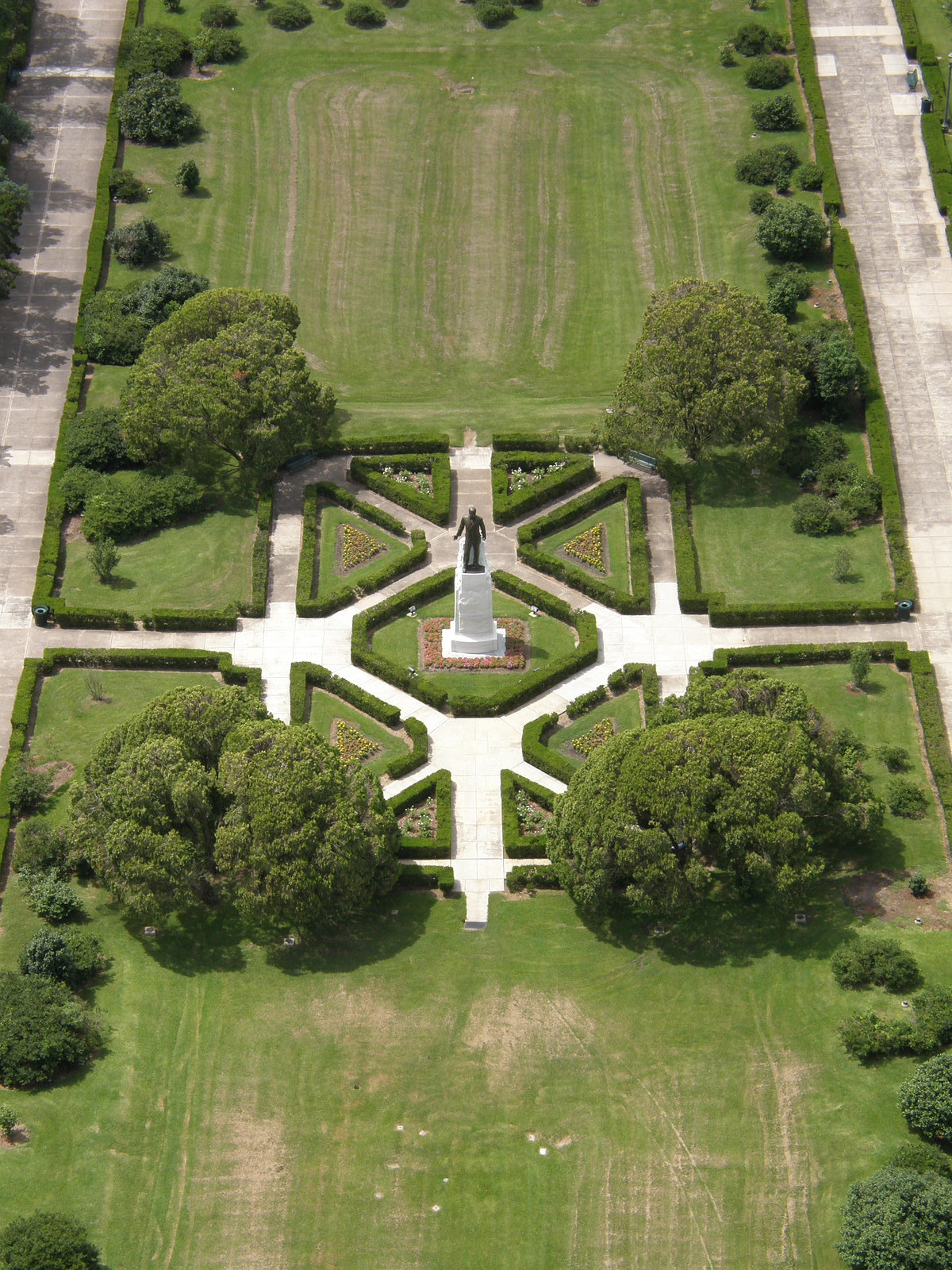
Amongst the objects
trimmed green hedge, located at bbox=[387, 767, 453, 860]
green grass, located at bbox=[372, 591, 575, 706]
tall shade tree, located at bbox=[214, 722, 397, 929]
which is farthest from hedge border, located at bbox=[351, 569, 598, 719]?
tall shade tree, located at bbox=[214, 722, 397, 929]

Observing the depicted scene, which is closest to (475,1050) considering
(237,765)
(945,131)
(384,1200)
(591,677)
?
(384,1200)

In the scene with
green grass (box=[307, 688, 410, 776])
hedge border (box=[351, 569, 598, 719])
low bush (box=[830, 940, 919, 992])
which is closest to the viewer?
low bush (box=[830, 940, 919, 992])

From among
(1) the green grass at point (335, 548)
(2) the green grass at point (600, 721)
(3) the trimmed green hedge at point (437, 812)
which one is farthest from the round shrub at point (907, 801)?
(1) the green grass at point (335, 548)

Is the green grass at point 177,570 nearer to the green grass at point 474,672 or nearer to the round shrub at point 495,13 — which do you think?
the green grass at point 474,672

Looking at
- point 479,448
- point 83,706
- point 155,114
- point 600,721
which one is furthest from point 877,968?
point 155,114

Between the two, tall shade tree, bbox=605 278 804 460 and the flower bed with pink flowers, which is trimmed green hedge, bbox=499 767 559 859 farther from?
tall shade tree, bbox=605 278 804 460

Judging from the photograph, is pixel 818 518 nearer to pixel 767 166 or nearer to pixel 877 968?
pixel 877 968

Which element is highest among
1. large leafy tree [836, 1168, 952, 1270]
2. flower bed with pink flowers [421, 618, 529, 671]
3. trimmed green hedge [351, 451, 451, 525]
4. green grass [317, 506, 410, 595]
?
large leafy tree [836, 1168, 952, 1270]
